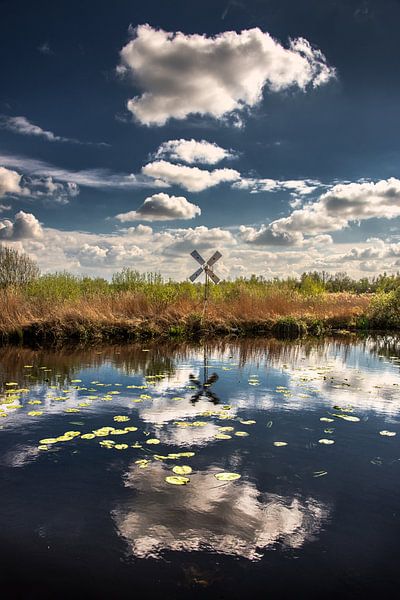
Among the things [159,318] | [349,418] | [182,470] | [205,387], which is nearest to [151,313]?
[159,318]

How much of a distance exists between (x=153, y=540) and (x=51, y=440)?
2.92 m

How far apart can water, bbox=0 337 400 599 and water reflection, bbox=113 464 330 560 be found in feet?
0.05

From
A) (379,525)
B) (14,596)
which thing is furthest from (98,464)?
(379,525)

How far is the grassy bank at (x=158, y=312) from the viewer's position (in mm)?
18812

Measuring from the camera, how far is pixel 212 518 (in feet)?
13.6

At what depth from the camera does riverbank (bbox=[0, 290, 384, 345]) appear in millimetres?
18609

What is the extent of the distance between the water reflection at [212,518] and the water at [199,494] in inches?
0.6

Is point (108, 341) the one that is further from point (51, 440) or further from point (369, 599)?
point (369, 599)

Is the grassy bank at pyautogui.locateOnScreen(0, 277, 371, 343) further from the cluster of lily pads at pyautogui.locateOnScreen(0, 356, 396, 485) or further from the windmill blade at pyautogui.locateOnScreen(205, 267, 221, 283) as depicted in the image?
the cluster of lily pads at pyautogui.locateOnScreen(0, 356, 396, 485)

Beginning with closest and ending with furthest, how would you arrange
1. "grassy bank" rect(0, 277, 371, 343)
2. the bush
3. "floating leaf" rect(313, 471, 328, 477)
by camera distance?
"floating leaf" rect(313, 471, 328, 477) < "grassy bank" rect(0, 277, 371, 343) < the bush

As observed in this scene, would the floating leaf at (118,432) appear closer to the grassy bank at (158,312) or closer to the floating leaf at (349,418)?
the floating leaf at (349,418)

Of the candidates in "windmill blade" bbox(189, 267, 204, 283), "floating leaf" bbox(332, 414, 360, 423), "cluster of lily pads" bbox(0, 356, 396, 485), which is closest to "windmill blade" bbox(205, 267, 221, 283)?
"windmill blade" bbox(189, 267, 204, 283)

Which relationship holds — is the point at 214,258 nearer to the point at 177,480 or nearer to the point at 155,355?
the point at 155,355

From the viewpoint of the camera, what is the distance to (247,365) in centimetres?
1327
